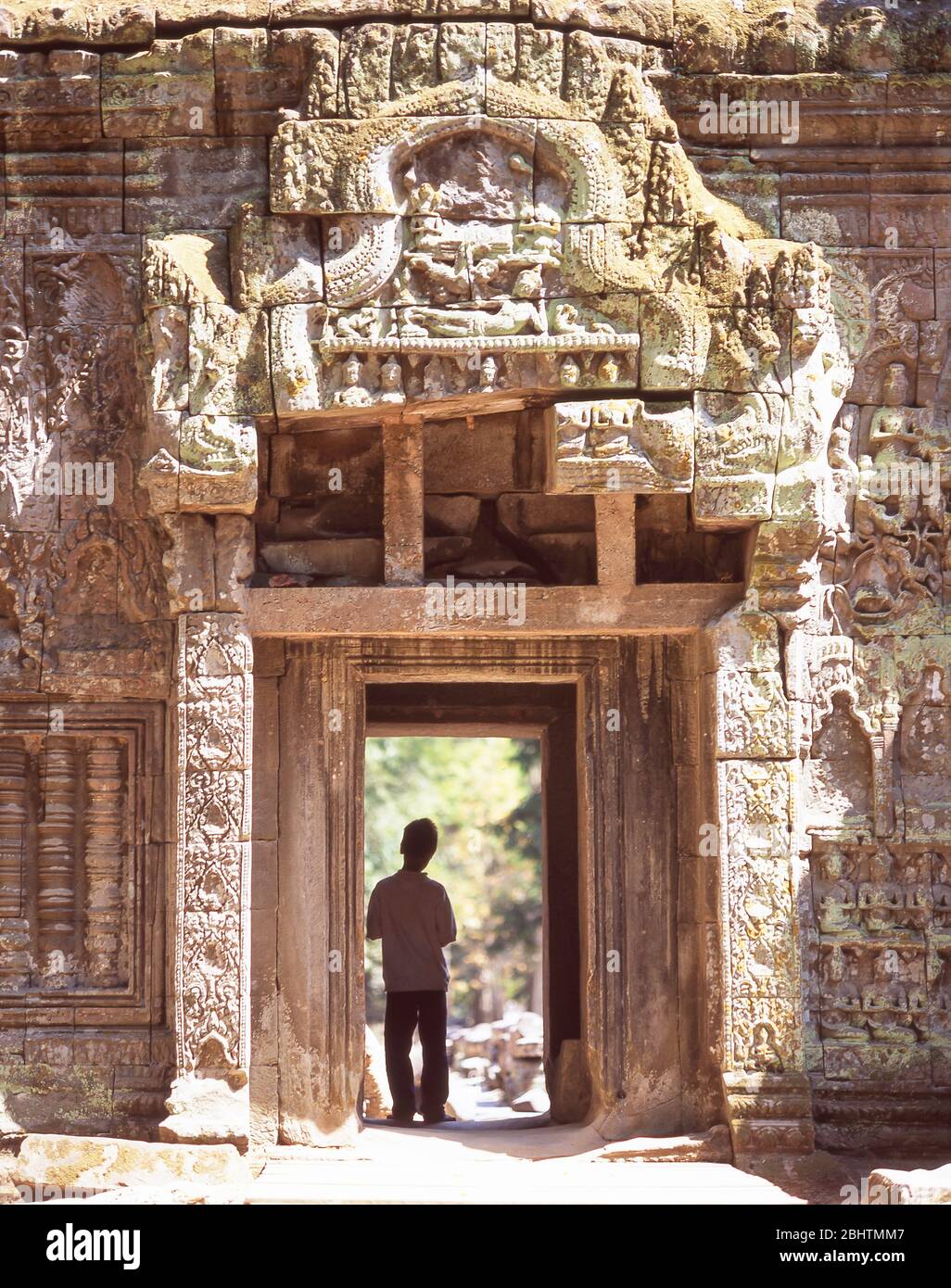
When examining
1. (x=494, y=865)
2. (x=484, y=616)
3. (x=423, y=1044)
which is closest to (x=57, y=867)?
(x=484, y=616)

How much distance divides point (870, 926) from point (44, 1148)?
151 inches

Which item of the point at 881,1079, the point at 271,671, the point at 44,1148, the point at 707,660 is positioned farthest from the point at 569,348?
the point at 44,1148

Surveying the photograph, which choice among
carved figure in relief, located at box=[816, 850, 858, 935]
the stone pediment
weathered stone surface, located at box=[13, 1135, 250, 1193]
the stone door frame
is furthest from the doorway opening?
the stone pediment

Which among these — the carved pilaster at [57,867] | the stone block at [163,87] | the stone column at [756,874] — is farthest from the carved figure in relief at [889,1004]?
the stone block at [163,87]

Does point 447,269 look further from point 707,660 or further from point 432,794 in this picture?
point 432,794

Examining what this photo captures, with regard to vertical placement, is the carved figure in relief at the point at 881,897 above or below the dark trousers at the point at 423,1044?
above

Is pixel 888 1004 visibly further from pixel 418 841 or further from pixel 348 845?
pixel 418 841

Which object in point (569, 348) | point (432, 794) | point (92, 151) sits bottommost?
point (432, 794)

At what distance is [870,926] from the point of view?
776 cm

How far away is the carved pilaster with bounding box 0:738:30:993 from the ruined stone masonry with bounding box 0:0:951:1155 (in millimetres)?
23

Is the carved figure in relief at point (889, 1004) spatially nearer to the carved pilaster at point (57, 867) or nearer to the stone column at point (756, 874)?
the stone column at point (756, 874)

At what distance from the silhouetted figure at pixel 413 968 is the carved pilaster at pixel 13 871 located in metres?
2.07

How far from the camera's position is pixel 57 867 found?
7.89 meters

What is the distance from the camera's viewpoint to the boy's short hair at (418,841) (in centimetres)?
939
